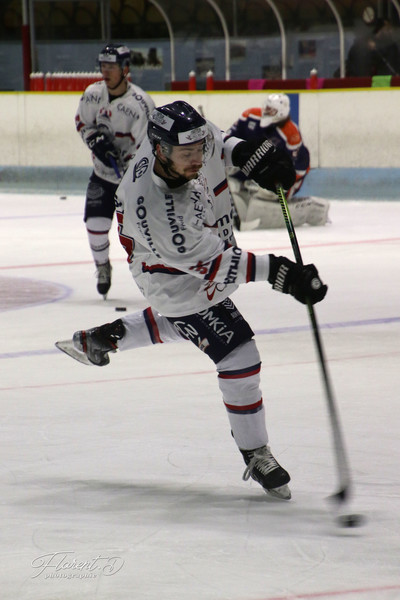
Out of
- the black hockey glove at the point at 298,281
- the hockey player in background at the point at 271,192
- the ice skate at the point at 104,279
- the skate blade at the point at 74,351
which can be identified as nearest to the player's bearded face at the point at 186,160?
the black hockey glove at the point at 298,281

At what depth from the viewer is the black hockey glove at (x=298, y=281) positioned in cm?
269

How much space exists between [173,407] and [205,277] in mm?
1095

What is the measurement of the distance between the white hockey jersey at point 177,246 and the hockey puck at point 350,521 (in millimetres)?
601

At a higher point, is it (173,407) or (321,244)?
(173,407)

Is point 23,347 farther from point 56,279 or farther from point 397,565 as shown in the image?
point 397,565

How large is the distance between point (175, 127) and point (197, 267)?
1.13 ft

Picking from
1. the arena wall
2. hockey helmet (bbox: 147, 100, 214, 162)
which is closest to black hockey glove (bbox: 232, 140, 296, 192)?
hockey helmet (bbox: 147, 100, 214, 162)

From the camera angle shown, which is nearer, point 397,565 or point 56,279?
point 397,565

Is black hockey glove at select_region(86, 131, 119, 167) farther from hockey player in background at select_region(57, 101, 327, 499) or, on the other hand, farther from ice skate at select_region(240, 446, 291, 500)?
ice skate at select_region(240, 446, 291, 500)

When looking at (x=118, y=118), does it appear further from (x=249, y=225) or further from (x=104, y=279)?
(x=249, y=225)

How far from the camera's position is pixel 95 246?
231 inches

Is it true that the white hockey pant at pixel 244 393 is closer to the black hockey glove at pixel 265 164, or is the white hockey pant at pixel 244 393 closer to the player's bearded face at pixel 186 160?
the player's bearded face at pixel 186 160

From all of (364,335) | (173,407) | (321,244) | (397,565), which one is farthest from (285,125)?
(397,565)

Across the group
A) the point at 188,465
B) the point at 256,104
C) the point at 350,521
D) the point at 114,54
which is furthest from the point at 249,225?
the point at 350,521
